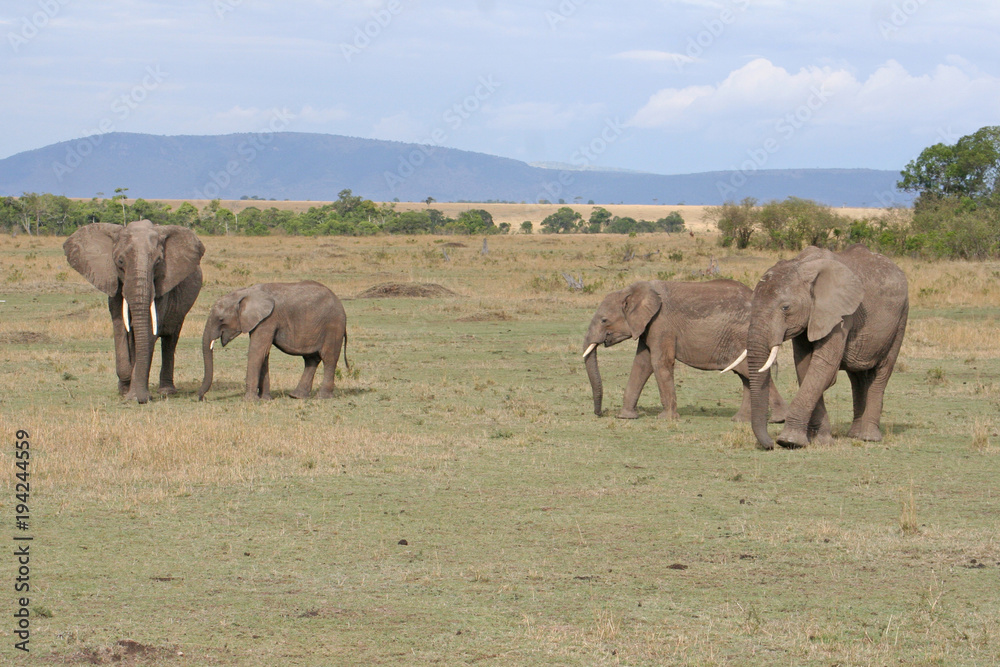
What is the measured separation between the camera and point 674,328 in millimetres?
15211

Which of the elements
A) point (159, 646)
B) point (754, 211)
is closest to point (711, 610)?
point (159, 646)

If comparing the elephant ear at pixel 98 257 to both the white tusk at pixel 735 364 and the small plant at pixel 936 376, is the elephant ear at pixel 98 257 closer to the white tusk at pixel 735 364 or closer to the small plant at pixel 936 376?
the white tusk at pixel 735 364

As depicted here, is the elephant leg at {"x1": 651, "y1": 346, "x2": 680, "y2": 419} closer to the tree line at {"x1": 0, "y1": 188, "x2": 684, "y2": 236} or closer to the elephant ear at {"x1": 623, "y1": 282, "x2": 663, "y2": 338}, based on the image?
the elephant ear at {"x1": 623, "y1": 282, "x2": 663, "y2": 338}

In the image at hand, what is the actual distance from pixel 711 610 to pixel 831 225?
54.2 m

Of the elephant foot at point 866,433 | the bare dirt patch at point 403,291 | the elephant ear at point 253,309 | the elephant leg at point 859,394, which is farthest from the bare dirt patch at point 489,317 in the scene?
the elephant foot at point 866,433

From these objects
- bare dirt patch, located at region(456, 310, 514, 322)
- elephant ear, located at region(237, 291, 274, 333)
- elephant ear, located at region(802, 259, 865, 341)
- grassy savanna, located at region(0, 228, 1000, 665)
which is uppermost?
elephant ear, located at region(802, 259, 865, 341)

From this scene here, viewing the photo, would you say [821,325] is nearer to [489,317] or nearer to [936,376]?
[936,376]

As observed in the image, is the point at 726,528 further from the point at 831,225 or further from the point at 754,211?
the point at 754,211

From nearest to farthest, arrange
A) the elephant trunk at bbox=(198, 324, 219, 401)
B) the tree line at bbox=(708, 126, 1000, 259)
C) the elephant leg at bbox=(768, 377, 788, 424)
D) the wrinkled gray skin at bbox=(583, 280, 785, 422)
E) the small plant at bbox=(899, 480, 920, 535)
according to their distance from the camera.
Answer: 1. the small plant at bbox=(899, 480, 920, 535)
2. the elephant leg at bbox=(768, 377, 788, 424)
3. the wrinkled gray skin at bbox=(583, 280, 785, 422)
4. the elephant trunk at bbox=(198, 324, 219, 401)
5. the tree line at bbox=(708, 126, 1000, 259)

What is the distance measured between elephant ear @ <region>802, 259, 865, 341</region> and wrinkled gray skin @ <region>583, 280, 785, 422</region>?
2246mm

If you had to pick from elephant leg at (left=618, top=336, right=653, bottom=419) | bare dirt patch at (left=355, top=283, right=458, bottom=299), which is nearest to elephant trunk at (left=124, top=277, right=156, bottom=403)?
elephant leg at (left=618, top=336, right=653, bottom=419)

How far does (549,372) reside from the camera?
67.6 ft

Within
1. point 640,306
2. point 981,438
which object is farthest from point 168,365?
point 981,438

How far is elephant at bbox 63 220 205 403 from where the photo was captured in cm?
1591
